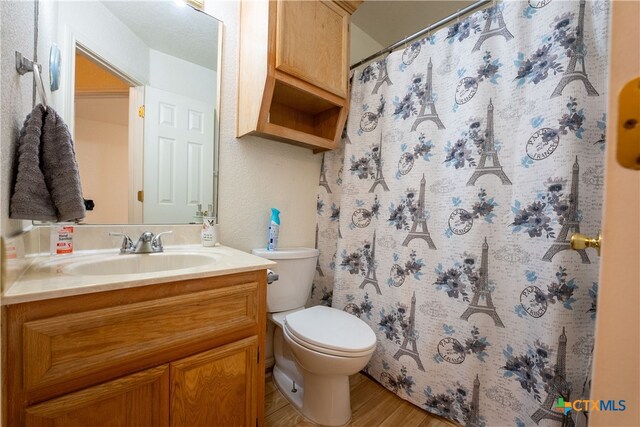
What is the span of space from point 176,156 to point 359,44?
60.7 inches

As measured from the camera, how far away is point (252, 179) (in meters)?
1.38

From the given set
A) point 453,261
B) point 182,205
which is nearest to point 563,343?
point 453,261

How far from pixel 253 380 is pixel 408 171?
3.68ft

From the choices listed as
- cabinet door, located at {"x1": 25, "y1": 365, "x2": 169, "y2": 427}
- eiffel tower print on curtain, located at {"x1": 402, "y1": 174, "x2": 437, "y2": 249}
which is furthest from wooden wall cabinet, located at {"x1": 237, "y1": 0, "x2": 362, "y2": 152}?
cabinet door, located at {"x1": 25, "y1": 365, "x2": 169, "y2": 427}

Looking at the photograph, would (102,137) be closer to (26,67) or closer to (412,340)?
(26,67)

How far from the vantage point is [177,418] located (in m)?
0.72

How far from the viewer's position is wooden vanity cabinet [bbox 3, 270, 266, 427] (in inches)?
21.2

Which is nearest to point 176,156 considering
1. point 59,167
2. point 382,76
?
point 59,167

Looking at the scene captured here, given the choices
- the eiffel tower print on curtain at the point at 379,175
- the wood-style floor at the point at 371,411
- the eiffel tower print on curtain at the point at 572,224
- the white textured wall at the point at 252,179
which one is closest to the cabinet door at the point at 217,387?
the wood-style floor at the point at 371,411

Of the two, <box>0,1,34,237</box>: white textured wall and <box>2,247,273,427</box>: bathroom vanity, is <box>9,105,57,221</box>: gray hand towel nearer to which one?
<box>0,1,34,237</box>: white textured wall

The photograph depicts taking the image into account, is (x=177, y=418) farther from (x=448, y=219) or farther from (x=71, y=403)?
(x=448, y=219)

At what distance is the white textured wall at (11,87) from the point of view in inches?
21.0

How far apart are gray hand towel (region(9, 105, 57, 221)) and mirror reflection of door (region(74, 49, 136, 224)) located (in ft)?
1.03

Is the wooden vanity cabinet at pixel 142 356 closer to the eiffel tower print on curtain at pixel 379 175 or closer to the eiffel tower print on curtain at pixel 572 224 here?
the eiffel tower print on curtain at pixel 379 175
